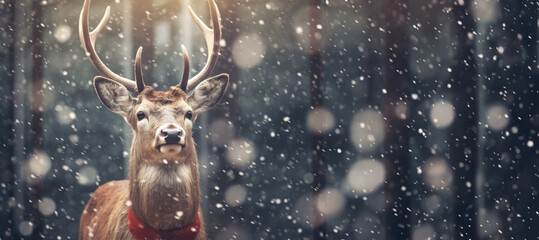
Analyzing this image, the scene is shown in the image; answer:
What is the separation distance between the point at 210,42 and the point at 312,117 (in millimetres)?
879

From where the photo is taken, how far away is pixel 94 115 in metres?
3.38

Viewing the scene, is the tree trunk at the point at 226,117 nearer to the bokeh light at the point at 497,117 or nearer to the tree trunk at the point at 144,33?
the tree trunk at the point at 144,33

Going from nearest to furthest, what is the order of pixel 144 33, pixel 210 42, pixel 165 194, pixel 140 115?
pixel 165 194 → pixel 140 115 → pixel 210 42 → pixel 144 33

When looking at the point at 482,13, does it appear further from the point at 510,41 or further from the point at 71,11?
the point at 71,11

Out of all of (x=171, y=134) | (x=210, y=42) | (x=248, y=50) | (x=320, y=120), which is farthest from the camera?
(x=320, y=120)

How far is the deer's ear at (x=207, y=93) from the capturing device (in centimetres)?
282

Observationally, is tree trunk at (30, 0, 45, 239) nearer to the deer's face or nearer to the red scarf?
the deer's face

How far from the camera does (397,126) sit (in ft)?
11.7

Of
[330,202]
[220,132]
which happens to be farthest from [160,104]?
[330,202]

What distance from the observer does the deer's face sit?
2.50 meters

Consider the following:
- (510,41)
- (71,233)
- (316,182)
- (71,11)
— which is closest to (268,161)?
(316,182)

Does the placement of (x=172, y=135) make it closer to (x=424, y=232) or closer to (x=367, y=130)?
(x=367, y=130)

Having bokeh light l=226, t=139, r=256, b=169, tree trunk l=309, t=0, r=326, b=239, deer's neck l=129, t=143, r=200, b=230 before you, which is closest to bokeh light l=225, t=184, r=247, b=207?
bokeh light l=226, t=139, r=256, b=169

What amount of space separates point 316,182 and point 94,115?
1.48 meters
